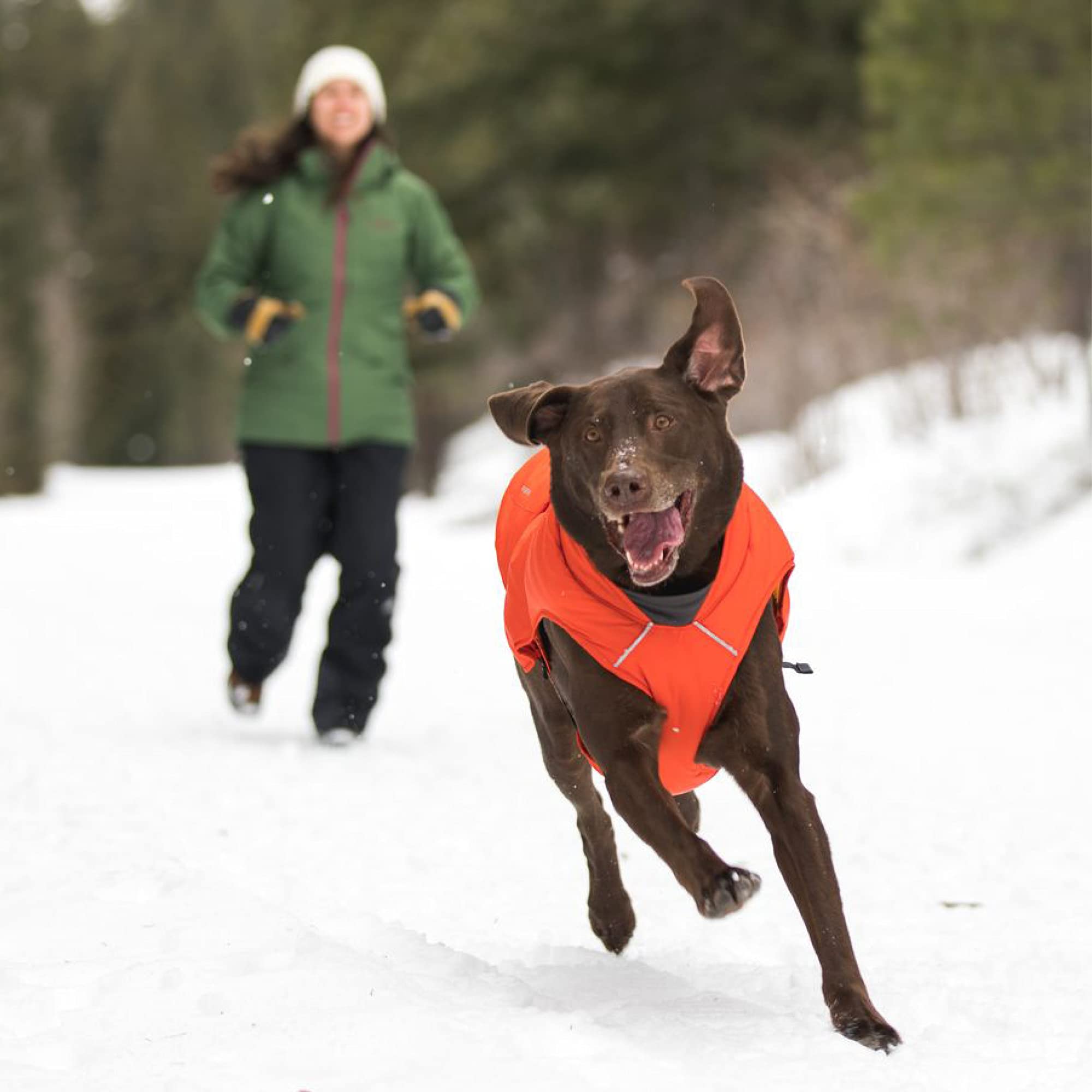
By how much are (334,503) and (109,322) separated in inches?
1700

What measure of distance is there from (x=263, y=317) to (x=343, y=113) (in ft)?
2.88

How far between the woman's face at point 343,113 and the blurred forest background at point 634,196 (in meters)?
7.96

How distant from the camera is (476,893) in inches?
170

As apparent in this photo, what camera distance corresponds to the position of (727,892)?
3027 mm

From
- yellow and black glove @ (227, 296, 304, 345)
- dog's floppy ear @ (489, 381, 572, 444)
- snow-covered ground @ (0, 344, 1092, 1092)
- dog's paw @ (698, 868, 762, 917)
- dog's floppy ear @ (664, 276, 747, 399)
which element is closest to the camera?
snow-covered ground @ (0, 344, 1092, 1092)

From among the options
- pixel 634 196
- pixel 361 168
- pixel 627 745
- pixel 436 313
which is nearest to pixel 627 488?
pixel 627 745

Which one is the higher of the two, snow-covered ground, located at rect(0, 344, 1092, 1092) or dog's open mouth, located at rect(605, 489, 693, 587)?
dog's open mouth, located at rect(605, 489, 693, 587)

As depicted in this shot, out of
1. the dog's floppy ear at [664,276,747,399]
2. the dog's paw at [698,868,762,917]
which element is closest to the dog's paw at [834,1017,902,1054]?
the dog's paw at [698,868,762,917]

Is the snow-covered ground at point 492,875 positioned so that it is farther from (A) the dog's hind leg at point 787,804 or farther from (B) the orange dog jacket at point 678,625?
(B) the orange dog jacket at point 678,625

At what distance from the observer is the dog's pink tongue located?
3.33 m

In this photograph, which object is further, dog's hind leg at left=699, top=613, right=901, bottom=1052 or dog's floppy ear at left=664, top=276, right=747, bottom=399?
dog's floppy ear at left=664, top=276, right=747, bottom=399

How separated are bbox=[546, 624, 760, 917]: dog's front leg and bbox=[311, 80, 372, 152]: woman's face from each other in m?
3.58

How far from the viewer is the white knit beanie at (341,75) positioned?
6578mm

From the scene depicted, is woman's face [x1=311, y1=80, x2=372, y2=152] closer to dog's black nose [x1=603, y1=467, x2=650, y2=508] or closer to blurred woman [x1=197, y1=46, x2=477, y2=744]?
blurred woman [x1=197, y1=46, x2=477, y2=744]
